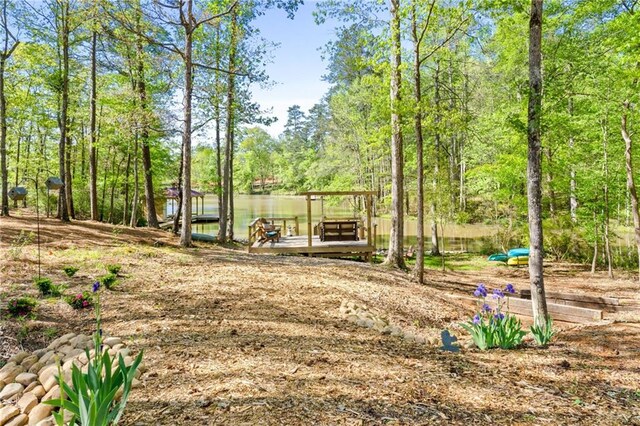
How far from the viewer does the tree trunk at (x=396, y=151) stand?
8.18 m

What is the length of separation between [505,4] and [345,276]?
5.52 m

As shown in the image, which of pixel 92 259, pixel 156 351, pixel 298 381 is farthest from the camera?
pixel 92 259

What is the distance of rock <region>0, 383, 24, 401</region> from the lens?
280 cm

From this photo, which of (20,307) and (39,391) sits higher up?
(20,307)

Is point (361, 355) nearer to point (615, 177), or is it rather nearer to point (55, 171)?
point (615, 177)

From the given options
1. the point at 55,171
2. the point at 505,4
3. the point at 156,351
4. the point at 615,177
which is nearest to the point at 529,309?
the point at 505,4

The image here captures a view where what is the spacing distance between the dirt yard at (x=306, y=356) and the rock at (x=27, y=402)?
77 centimetres

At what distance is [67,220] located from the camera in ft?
39.5

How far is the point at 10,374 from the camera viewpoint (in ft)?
9.94

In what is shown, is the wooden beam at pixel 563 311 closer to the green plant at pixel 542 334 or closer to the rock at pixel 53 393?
the green plant at pixel 542 334

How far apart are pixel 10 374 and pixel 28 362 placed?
0.18m

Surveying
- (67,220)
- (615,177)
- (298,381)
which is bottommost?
(298,381)

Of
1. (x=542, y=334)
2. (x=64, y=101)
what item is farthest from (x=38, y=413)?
(x=64, y=101)

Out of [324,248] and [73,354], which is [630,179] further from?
[73,354]
